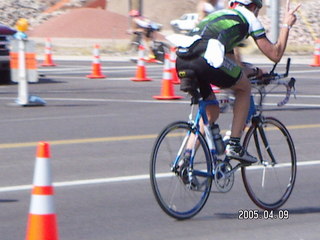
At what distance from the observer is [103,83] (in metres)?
19.8

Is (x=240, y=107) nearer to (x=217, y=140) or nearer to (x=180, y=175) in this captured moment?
(x=217, y=140)

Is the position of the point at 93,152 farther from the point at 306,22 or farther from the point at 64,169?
the point at 306,22

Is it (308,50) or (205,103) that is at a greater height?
(205,103)

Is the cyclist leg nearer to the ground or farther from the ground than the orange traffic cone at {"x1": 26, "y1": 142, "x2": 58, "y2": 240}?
farther from the ground

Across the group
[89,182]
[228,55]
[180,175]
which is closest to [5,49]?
[89,182]

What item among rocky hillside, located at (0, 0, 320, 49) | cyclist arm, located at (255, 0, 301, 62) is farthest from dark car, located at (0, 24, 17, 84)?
rocky hillside, located at (0, 0, 320, 49)

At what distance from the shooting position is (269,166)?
7746 mm

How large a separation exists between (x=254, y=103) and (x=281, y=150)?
2.14ft

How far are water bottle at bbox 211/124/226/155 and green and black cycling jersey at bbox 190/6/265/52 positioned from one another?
2.11ft

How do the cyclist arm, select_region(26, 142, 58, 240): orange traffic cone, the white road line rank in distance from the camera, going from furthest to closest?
the white road line
the cyclist arm
select_region(26, 142, 58, 240): orange traffic cone

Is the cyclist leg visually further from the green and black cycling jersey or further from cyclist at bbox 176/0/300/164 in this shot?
the green and black cycling jersey

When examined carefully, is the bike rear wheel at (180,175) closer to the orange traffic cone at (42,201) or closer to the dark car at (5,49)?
the orange traffic cone at (42,201)

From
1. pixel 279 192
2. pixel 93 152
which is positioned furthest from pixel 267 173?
pixel 93 152

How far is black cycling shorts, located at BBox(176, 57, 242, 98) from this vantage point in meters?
6.95
